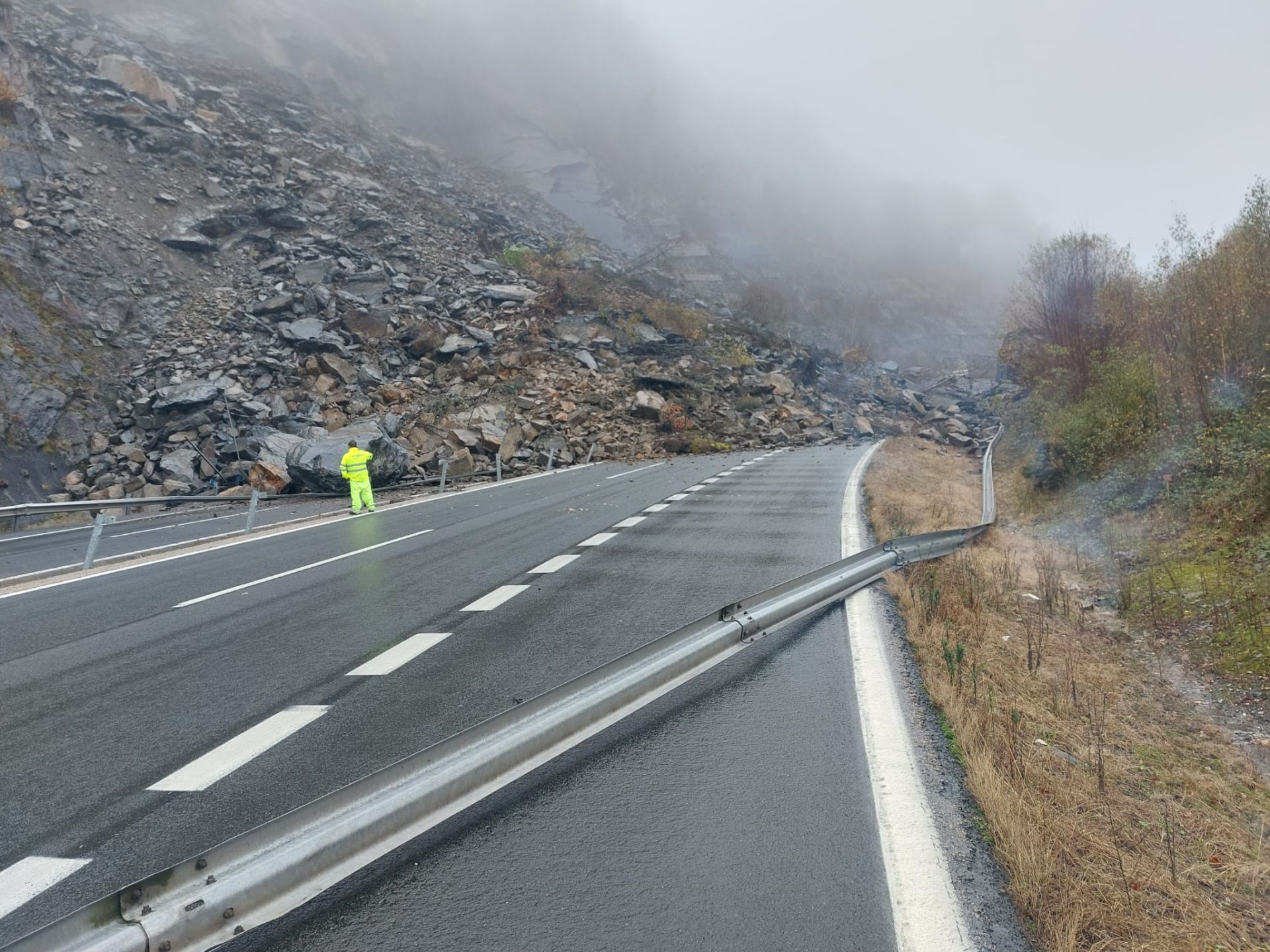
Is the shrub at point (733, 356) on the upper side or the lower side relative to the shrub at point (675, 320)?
lower

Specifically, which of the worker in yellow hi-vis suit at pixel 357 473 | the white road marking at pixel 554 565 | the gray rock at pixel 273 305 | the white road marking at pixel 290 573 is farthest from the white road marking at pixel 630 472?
the gray rock at pixel 273 305

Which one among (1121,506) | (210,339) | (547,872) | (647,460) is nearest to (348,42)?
(210,339)

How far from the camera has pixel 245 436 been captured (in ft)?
73.2

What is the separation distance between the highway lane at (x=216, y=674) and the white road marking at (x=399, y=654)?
0.10 m

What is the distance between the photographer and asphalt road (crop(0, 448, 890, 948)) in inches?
106

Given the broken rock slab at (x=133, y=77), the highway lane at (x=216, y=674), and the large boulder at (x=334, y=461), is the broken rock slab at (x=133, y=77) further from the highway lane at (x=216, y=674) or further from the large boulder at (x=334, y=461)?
the highway lane at (x=216, y=674)

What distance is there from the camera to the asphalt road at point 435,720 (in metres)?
2.68

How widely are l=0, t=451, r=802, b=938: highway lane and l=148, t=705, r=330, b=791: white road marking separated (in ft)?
0.21

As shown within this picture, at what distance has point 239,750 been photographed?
148 inches

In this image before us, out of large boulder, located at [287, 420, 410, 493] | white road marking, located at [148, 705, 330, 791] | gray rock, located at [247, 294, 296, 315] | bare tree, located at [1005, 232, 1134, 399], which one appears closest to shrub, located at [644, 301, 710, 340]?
gray rock, located at [247, 294, 296, 315]

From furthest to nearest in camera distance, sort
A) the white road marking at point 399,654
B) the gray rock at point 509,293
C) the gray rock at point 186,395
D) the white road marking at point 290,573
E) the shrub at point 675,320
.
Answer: the shrub at point 675,320, the gray rock at point 509,293, the gray rock at point 186,395, the white road marking at point 290,573, the white road marking at point 399,654

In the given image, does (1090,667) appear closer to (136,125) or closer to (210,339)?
(210,339)

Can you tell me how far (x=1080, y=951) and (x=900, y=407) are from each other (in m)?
50.8

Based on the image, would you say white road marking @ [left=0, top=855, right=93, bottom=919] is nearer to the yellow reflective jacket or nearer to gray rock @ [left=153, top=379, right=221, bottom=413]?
the yellow reflective jacket
